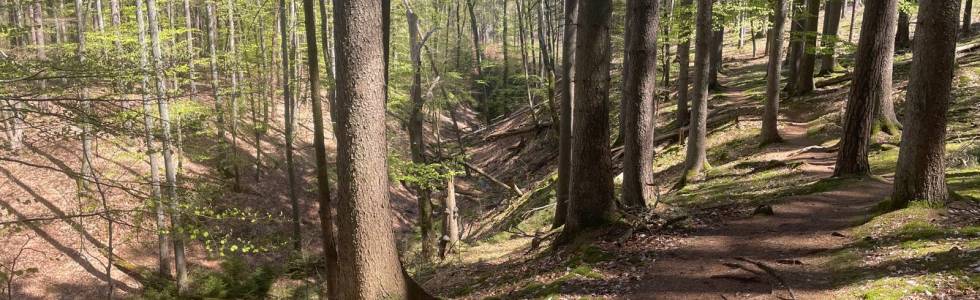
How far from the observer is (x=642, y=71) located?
29.7ft

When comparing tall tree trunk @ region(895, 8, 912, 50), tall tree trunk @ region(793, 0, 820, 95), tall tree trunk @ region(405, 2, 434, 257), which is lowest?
tall tree trunk @ region(405, 2, 434, 257)

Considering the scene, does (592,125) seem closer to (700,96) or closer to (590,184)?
(590,184)

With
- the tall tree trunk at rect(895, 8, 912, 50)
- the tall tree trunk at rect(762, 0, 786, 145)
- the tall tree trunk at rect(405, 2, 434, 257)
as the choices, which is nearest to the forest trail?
the tall tree trunk at rect(762, 0, 786, 145)

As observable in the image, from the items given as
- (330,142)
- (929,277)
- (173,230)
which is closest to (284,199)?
(330,142)

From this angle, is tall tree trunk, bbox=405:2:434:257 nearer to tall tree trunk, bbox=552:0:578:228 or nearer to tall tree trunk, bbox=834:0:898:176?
tall tree trunk, bbox=552:0:578:228

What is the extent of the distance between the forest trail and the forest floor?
21 millimetres

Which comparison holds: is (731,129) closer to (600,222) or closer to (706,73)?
(706,73)

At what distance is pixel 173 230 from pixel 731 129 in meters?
14.7

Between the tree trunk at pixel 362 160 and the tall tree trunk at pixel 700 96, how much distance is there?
8.13 m

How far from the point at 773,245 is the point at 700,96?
5628 mm

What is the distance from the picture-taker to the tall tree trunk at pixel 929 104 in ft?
20.6

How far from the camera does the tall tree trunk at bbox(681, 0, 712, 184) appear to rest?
11.6 metres

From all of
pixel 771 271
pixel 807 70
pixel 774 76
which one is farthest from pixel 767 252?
pixel 807 70

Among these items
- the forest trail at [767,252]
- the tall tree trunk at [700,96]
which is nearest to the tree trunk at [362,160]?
the forest trail at [767,252]
